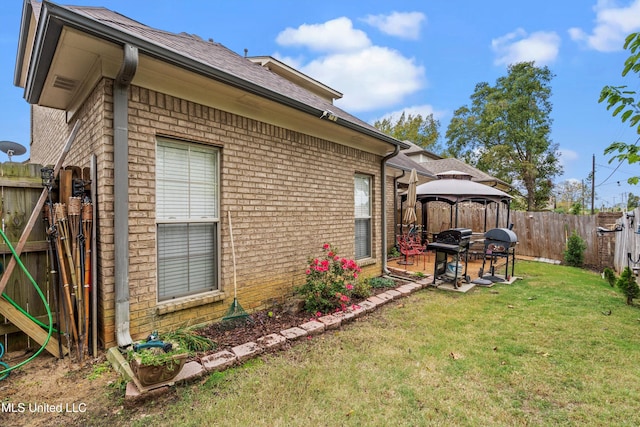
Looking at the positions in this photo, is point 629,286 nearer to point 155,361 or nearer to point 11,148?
point 155,361

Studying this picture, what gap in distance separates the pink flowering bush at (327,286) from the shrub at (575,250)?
357 inches

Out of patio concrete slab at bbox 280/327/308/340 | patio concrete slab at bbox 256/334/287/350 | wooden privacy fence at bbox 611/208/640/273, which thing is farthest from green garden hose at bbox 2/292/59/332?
wooden privacy fence at bbox 611/208/640/273

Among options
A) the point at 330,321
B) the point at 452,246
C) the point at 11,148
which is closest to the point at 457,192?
the point at 452,246

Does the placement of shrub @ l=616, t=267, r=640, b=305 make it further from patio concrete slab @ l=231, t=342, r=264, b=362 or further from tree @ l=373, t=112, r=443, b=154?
tree @ l=373, t=112, r=443, b=154

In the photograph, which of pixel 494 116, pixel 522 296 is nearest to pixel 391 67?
pixel 494 116

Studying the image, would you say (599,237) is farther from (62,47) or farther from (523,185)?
(523,185)

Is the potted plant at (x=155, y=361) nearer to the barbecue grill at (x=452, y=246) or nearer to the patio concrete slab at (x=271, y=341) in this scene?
the patio concrete slab at (x=271, y=341)

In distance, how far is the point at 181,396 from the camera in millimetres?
2723

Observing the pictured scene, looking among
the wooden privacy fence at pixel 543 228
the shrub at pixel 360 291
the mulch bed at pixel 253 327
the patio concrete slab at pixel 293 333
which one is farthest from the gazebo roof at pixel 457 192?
the patio concrete slab at pixel 293 333

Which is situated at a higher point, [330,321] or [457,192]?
[457,192]

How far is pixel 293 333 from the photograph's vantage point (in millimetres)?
3957

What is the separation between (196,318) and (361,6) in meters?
12.2

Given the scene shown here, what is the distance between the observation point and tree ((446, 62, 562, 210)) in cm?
2809

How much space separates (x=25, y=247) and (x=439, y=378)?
15.5 feet
